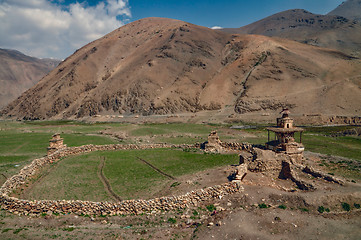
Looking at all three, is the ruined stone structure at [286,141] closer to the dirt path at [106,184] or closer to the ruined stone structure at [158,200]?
the ruined stone structure at [158,200]

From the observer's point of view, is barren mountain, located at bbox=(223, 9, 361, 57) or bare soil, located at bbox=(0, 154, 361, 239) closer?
bare soil, located at bbox=(0, 154, 361, 239)

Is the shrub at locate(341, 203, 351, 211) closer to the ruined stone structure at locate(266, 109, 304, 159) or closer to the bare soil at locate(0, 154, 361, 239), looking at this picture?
the bare soil at locate(0, 154, 361, 239)

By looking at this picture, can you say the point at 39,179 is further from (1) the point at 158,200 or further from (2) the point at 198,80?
(2) the point at 198,80

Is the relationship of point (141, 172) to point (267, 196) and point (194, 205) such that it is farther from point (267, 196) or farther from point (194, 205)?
point (267, 196)

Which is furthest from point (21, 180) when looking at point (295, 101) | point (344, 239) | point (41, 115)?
point (41, 115)

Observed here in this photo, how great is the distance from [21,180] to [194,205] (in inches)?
524

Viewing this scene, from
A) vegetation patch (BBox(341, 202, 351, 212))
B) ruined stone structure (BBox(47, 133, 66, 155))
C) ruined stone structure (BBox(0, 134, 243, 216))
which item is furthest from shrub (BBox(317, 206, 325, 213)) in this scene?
ruined stone structure (BBox(47, 133, 66, 155))

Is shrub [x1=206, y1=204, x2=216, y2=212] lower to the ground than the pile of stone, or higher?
lower

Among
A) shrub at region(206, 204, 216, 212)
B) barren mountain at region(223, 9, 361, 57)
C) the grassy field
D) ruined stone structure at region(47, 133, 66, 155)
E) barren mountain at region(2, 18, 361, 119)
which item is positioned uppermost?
barren mountain at region(223, 9, 361, 57)

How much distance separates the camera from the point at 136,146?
30.8m

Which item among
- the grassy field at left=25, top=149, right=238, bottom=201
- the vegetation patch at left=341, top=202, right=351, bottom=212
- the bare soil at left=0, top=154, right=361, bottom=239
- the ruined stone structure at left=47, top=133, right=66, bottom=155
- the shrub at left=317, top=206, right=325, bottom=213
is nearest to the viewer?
the bare soil at left=0, top=154, right=361, bottom=239

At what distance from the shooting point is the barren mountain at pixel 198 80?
73.7 meters

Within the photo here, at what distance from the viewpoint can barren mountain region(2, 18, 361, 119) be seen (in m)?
73.7

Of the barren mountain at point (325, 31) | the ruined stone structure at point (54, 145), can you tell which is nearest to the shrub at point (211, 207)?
the ruined stone structure at point (54, 145)
